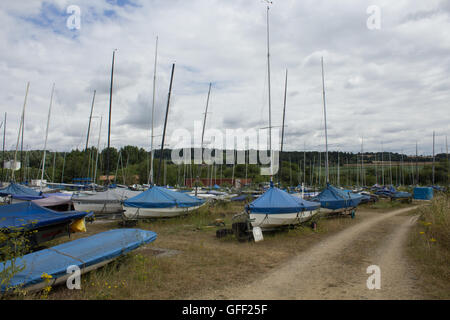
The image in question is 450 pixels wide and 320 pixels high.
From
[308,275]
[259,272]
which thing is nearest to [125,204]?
[259,272]

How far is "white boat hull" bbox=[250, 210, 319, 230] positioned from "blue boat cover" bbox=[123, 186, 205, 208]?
5.75 m

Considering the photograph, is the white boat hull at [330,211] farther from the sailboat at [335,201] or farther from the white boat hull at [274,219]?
the white boat hull at [274,219]

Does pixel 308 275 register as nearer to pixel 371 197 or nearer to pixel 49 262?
pixel 49 262

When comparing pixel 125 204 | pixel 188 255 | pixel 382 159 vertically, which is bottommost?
pixel 188 255

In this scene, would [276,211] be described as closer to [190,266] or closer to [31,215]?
[190,266]

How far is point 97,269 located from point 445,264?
924cm

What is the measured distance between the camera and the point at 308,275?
8109mm

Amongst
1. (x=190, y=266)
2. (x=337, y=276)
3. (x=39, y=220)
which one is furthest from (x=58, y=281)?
(x=337, y=276)

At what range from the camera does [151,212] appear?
16938 mm

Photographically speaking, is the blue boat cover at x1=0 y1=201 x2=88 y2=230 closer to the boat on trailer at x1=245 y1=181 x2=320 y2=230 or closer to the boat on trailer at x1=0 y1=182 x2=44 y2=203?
the boat on trailer at x1=245 y1=181 x2=320 y2=230

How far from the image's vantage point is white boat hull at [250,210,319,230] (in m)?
13.4

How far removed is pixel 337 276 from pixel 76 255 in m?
6.50

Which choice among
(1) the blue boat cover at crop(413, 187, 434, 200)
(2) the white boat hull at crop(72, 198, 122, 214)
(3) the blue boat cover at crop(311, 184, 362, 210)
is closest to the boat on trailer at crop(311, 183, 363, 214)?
(3) the blue boat cover at crop(311, 184, 362, 210)
